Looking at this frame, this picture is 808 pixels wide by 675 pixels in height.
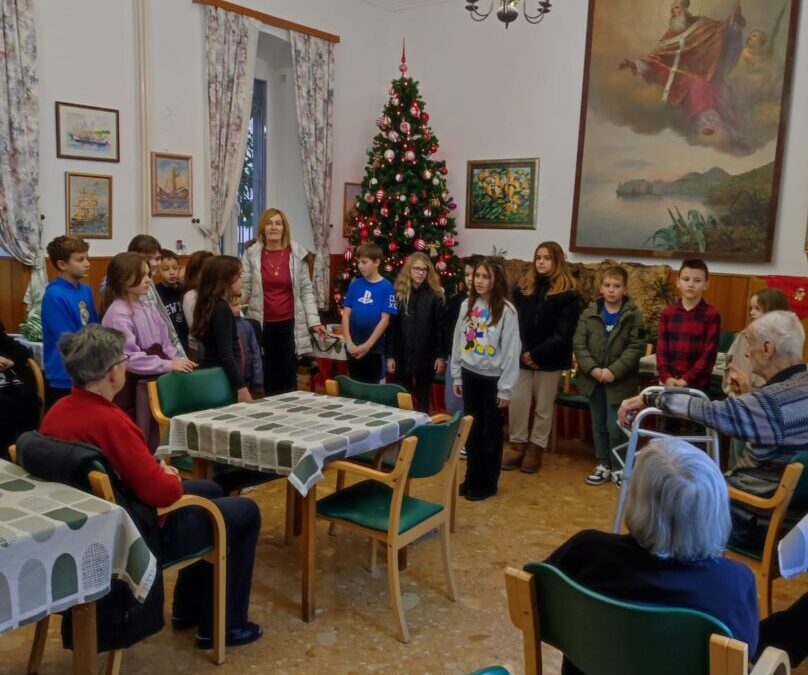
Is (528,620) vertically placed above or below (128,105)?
below

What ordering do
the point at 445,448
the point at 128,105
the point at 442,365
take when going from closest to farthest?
the point at 445,448 < the point at 442,365 < the point at 128,105

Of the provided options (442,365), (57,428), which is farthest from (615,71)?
(57,428)

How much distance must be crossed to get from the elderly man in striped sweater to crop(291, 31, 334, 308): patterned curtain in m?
5.41

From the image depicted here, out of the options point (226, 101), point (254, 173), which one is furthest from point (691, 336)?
point (254, 173)

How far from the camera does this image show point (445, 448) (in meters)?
3.03

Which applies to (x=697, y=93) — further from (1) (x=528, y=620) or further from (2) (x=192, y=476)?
(1) (x=528, y=620)

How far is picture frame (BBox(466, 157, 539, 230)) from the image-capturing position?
296 inches

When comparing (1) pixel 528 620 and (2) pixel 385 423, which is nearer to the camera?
(1) pixel 528 620

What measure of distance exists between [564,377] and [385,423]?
2806mm

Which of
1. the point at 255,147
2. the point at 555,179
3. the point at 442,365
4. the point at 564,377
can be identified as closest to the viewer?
the point at 442,365

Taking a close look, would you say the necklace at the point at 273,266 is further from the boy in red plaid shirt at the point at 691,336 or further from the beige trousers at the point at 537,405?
the boy in red plaid shirt at the point at 691,336

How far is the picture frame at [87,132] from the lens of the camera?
562 cm

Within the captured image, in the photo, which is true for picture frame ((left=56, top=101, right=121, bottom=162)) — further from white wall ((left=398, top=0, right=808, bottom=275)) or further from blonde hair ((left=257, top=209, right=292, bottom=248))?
white wall ((left=398, top=0, right=808, bottom=275))

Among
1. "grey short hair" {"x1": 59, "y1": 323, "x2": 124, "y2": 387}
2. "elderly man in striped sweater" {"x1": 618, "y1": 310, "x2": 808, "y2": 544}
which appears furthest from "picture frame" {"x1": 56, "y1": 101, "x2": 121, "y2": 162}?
"elderly man in striped sweater" {"x1": 618, "y1": 310, "x2": 808, "y2": 544}
